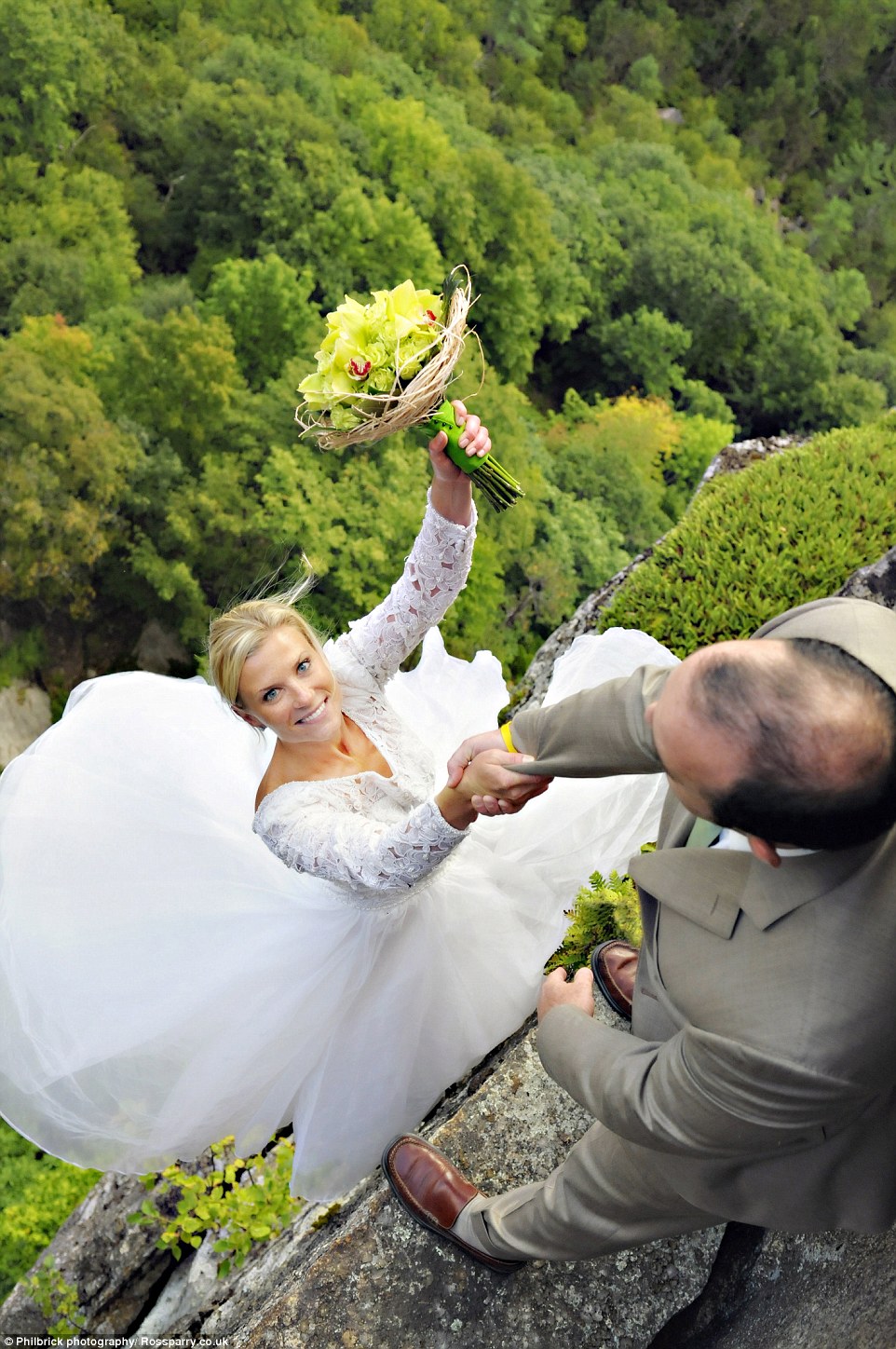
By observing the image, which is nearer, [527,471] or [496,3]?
[527,471]

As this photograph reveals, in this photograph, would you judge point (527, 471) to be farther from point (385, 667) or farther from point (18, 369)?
point (385, 667)

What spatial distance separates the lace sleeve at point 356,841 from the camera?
268 cm

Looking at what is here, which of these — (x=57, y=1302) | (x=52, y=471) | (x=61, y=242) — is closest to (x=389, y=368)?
(x=57, y=1302)

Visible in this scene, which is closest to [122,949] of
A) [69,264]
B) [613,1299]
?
[613,1299]

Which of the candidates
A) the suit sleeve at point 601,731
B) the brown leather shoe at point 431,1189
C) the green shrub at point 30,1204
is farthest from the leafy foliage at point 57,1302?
the suit sleeve at point 601,731

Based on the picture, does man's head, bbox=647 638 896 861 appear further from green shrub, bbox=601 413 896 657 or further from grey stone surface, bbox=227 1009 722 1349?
green shrub, bbox=601 413 896 657

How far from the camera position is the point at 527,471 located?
24.4 metres

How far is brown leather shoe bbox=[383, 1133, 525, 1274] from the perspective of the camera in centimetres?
288

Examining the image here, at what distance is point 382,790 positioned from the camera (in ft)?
10.7

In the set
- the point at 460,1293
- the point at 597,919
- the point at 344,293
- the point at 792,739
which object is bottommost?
the point at 344,293

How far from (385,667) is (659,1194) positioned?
1.93 m

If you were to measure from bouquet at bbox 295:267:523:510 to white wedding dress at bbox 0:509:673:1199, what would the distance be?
54 centimetres

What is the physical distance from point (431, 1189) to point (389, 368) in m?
2.58

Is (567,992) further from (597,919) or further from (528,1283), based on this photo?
(528,1283)
